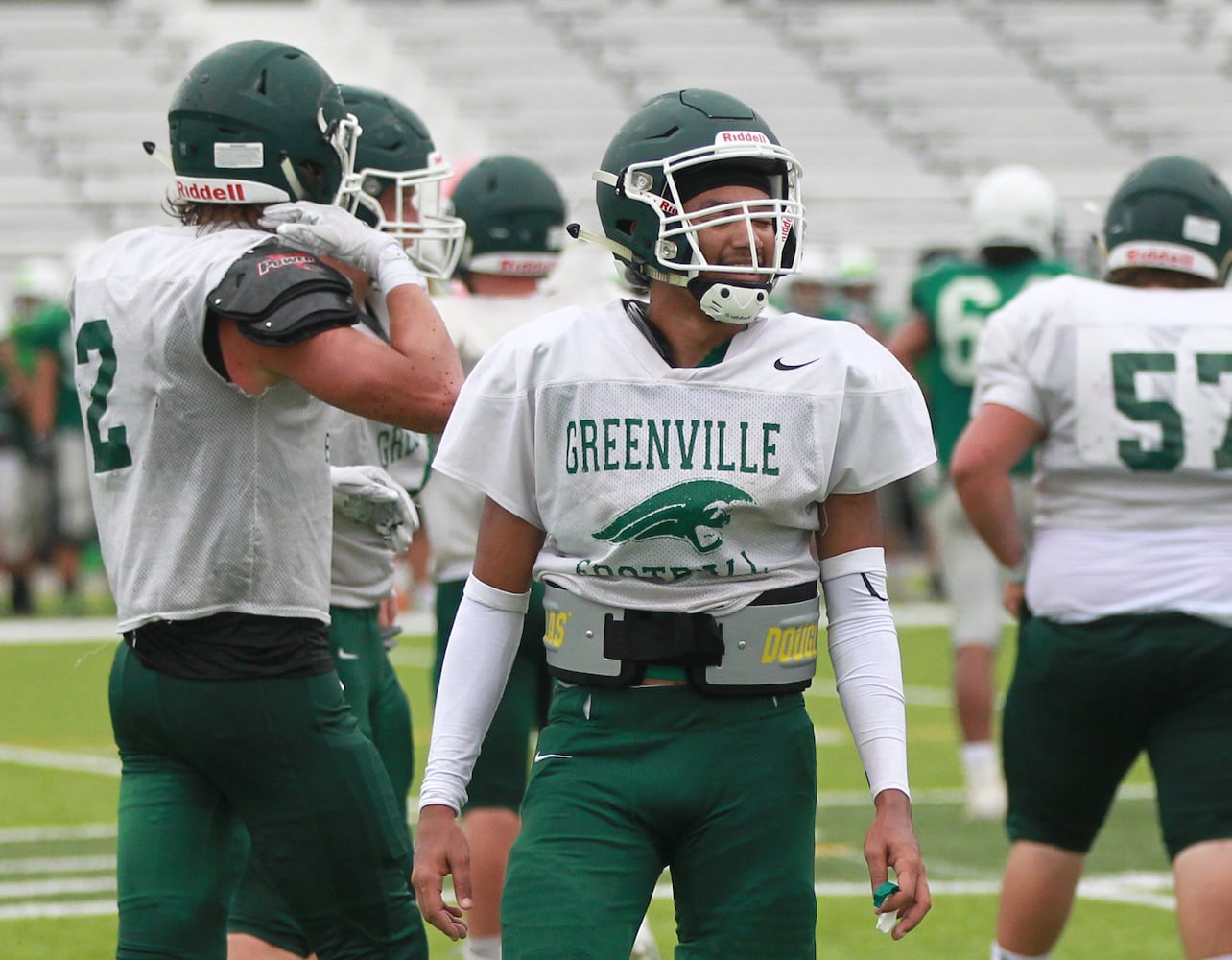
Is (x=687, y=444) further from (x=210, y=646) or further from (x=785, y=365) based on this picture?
(x=210, y=646)

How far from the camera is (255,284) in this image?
3.13m

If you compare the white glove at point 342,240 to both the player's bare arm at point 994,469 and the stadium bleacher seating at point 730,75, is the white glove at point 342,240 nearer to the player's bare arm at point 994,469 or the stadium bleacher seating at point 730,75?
the player's bare arm at point 994,469

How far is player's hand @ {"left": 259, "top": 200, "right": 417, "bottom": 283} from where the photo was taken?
11.0ft

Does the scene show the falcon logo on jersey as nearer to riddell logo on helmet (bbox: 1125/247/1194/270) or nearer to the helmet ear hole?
the helmet ear hole

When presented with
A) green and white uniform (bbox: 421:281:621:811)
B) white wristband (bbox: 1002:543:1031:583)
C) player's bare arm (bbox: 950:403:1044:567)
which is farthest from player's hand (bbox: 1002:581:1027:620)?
green and white uniform (bbox: 421:281:621:811)

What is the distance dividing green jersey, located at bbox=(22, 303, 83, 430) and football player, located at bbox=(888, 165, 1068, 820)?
7113 mm

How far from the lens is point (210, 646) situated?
3.31 metres

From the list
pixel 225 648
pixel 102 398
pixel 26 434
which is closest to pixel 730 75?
pixel 26 434

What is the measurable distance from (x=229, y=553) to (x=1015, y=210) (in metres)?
4.47

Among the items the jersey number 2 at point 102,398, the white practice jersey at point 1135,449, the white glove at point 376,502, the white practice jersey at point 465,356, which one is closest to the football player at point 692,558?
the jersey number 2 at point 102,398

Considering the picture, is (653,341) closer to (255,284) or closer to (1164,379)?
(255,284)

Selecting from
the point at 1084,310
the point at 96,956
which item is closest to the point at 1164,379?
the point at 1084,310

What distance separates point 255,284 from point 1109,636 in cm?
186

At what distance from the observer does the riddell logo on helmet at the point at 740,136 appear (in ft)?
9.89
